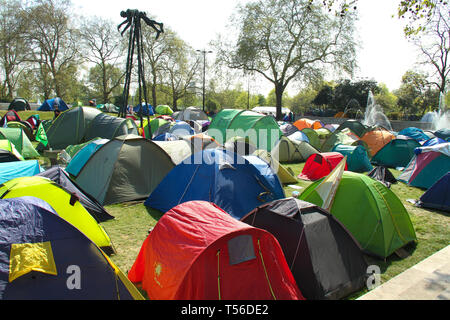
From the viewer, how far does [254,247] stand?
135 inches

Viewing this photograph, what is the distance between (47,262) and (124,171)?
440 cm

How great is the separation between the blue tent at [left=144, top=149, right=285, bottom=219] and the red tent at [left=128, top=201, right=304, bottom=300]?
7.72ft

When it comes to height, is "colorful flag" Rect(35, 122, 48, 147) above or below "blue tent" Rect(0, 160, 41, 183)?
above

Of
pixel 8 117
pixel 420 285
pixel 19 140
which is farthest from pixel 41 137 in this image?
pixel 420 285

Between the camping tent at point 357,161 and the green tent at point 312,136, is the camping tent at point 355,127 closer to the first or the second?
the green tent at point 312,136

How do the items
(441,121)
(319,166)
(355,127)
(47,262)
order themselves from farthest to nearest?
1. (441,121)
2. (355,127)
3. (319,166)
4. (47,262)

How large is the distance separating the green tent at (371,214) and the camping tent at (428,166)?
4.87m

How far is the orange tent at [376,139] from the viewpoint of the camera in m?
15.9

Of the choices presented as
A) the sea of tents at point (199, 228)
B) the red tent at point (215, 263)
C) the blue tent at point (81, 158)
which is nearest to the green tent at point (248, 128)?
the sea of tents at point (199, 228)

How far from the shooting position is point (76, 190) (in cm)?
594

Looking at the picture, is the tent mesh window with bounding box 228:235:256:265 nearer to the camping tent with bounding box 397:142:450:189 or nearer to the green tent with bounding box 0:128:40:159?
the camping tent with bounding box 397:142:450:189

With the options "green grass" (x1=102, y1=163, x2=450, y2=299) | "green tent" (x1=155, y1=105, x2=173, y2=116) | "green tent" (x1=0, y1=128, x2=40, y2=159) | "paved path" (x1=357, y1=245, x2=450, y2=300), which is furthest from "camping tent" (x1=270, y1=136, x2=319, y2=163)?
"green tent" (x1=155, y1=105, x2=173, y2=116)

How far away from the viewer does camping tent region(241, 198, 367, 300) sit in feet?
12.3

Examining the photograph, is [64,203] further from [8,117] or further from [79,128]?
[8,117]
